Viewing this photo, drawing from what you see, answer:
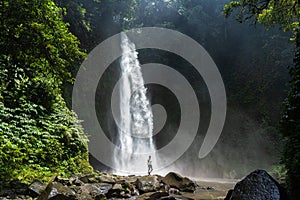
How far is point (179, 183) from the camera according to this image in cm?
864

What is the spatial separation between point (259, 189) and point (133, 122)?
53.1 ft

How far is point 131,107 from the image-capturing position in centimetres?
2058

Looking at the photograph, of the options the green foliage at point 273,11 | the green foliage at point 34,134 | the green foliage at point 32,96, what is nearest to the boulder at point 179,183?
the green foliage at point 32,96

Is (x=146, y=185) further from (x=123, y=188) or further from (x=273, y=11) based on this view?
(x=273, y=11)

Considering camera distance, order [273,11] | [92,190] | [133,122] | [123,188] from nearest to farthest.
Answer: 1. [92,190]
2. [123,188]
3. [273,11]
4. [133,122]

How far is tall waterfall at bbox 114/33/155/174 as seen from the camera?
59.7 feet

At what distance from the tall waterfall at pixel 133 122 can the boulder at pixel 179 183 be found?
8652 millimetres

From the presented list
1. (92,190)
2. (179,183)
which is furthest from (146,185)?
(92,190)

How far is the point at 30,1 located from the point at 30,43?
3.53 ft

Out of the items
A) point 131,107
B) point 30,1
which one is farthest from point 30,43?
point 131,107

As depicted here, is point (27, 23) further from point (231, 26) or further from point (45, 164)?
point (231, 26)

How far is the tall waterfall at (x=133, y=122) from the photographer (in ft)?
59.7

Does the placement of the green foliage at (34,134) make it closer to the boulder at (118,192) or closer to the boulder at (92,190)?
the boulder at (92,190)

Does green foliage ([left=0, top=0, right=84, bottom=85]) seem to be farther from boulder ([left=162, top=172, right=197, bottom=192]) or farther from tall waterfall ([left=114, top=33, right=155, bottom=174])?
tall waterfall ([left=114, top=33, right=155, bottom=174])
